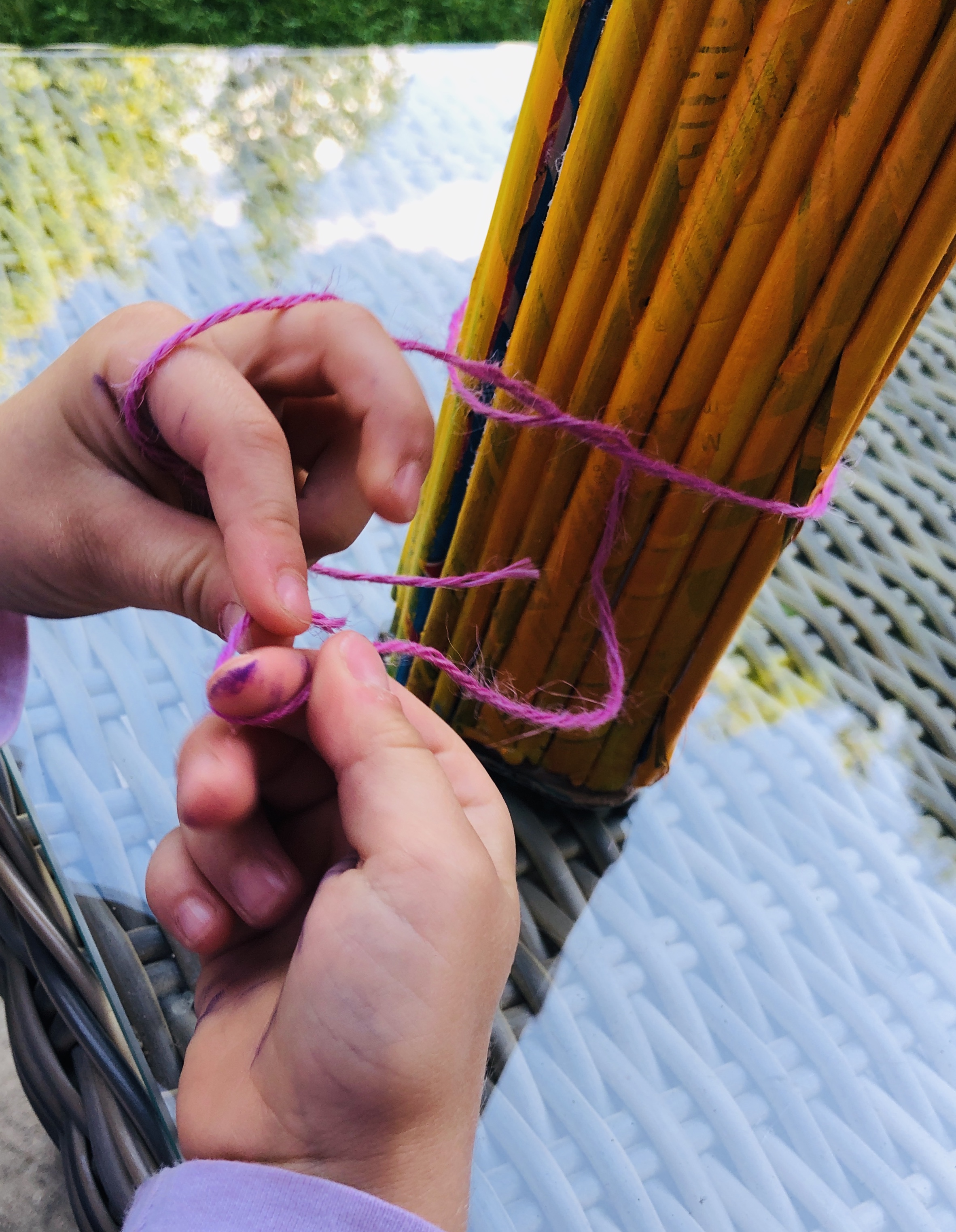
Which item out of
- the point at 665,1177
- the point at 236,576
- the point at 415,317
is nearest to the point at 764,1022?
the point at 665,1177

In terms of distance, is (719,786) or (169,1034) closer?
(169,1034)

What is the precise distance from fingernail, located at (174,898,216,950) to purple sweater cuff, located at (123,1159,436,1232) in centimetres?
6

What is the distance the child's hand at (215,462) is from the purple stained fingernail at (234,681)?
24mm

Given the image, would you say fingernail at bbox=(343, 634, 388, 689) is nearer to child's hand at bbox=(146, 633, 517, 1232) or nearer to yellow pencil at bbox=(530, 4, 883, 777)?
child's hand at bbox=(146, 633, 517, 1232)

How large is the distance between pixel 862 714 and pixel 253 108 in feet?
1.87

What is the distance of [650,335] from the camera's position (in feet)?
0.97

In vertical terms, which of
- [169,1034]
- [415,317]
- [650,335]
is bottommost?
[169,1034]

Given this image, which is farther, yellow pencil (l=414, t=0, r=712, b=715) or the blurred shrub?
the blurred shrub

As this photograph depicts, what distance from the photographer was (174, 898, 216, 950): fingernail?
0.29 metres

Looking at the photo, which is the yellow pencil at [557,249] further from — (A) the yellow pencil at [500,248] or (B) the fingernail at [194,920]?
(B) the fingernail at [194,920]

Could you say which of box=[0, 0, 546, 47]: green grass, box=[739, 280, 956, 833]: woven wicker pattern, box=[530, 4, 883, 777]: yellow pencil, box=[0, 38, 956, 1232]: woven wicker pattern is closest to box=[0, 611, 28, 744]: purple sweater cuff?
box=[0, 38, 956, 1232]: woven wicker pattern

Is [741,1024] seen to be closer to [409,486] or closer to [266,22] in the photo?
[409,486]

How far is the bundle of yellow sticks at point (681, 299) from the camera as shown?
249mm

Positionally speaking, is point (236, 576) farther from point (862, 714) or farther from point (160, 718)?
point (862, 714)
